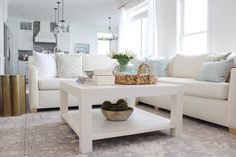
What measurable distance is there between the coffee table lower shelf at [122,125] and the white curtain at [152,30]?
9.48 ft

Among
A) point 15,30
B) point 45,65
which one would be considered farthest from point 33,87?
point 15,30

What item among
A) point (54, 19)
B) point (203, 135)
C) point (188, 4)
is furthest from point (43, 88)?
point (54, 19)

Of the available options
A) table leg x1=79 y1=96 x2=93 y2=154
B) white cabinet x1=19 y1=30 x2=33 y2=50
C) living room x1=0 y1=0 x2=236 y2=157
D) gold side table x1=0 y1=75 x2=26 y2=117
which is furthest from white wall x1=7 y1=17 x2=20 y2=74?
table leg x1=79 y1=96 x2=93 y2=154

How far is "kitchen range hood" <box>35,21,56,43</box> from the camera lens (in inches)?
360

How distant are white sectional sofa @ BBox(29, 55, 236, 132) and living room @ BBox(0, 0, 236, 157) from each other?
0.01 m

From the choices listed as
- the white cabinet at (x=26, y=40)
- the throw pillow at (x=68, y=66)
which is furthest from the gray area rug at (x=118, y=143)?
the white cabinet at (x=26, y=40)

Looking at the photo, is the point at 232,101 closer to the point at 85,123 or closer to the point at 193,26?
the point at 85,123

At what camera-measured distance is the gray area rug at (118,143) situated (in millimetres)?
1618

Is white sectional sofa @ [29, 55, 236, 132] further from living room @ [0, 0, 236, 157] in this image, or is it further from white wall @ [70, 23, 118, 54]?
white wall @ [70, 23, 118, 54]

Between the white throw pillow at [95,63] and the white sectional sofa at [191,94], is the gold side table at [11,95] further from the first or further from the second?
the white throw pillow at [95,63]

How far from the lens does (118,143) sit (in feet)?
6.01

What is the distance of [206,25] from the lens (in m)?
3.86

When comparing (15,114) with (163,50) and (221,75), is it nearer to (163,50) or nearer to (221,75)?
(221,75)

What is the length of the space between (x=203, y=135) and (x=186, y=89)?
2.35 ft
